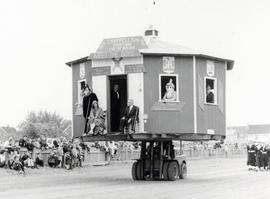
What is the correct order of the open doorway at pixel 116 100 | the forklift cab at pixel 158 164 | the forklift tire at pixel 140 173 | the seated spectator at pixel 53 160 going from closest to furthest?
the open doorway at pixel 116 100
the forklift cab at pixel 158 164
the forklift tire at pixel 140 173
the seated spectator at pixel 53 160

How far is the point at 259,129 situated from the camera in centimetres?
17550

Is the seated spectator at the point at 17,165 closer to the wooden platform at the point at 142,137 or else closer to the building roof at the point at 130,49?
the wooden platform at the point at 142,137

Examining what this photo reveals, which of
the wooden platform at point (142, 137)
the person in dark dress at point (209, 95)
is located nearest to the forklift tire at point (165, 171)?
the wooden platform at point (142, 137)

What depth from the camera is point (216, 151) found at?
2437 inches

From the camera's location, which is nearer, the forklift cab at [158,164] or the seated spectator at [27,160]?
the forklift cab at [158,164]

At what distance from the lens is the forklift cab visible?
2544 cm

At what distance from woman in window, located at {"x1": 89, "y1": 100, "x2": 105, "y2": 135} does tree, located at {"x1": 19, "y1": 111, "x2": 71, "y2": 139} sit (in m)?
66.2

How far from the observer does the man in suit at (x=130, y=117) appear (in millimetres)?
23281

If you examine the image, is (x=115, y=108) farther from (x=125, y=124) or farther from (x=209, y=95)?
(x=209, y=95)

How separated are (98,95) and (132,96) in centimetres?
154

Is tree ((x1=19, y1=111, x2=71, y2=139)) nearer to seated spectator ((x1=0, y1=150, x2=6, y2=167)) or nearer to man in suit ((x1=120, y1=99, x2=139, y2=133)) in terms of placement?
seated spectator ((x1=0, y1=150, x2=6, y2=167))

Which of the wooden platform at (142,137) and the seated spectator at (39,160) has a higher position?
the wooden platform at (142,137)

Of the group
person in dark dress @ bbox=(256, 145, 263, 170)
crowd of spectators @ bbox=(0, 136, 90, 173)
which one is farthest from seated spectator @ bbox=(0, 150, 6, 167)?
person in dark dress @ bbox=(256, 145, 263, 170)

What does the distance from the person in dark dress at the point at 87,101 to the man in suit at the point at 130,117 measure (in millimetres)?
1625
